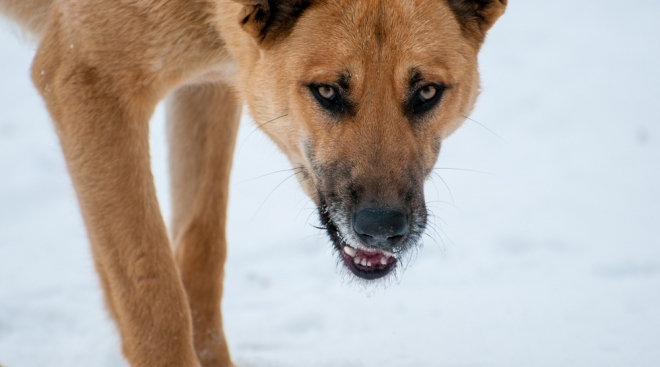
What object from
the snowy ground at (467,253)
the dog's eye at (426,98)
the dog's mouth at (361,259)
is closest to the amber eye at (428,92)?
the dog's eye at (426,98)

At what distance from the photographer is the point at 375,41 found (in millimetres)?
3055

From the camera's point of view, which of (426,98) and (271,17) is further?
(271,17)

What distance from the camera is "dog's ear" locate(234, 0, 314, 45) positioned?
10.5 ft

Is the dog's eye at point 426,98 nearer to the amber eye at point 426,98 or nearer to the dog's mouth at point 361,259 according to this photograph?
the amber eye at point 426,98

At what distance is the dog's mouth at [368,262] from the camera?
3.23 meters

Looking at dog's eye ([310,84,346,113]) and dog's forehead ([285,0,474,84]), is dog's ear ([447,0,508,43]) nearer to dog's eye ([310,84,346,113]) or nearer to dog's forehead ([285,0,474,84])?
dog's forehead ([285,0,474,84])

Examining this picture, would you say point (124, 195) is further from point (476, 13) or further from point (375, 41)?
point (476, 13)

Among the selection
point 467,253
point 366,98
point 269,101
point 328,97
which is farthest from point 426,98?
point 467,253

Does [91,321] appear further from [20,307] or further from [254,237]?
[254,237]

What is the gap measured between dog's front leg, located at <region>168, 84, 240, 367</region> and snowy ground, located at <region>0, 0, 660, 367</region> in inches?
11.8

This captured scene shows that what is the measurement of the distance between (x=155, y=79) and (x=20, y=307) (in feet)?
6.36

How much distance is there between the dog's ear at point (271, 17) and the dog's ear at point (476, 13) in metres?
0.64

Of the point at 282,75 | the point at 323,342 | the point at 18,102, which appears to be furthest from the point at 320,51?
the point at 18,102

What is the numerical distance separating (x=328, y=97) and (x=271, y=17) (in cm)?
46
